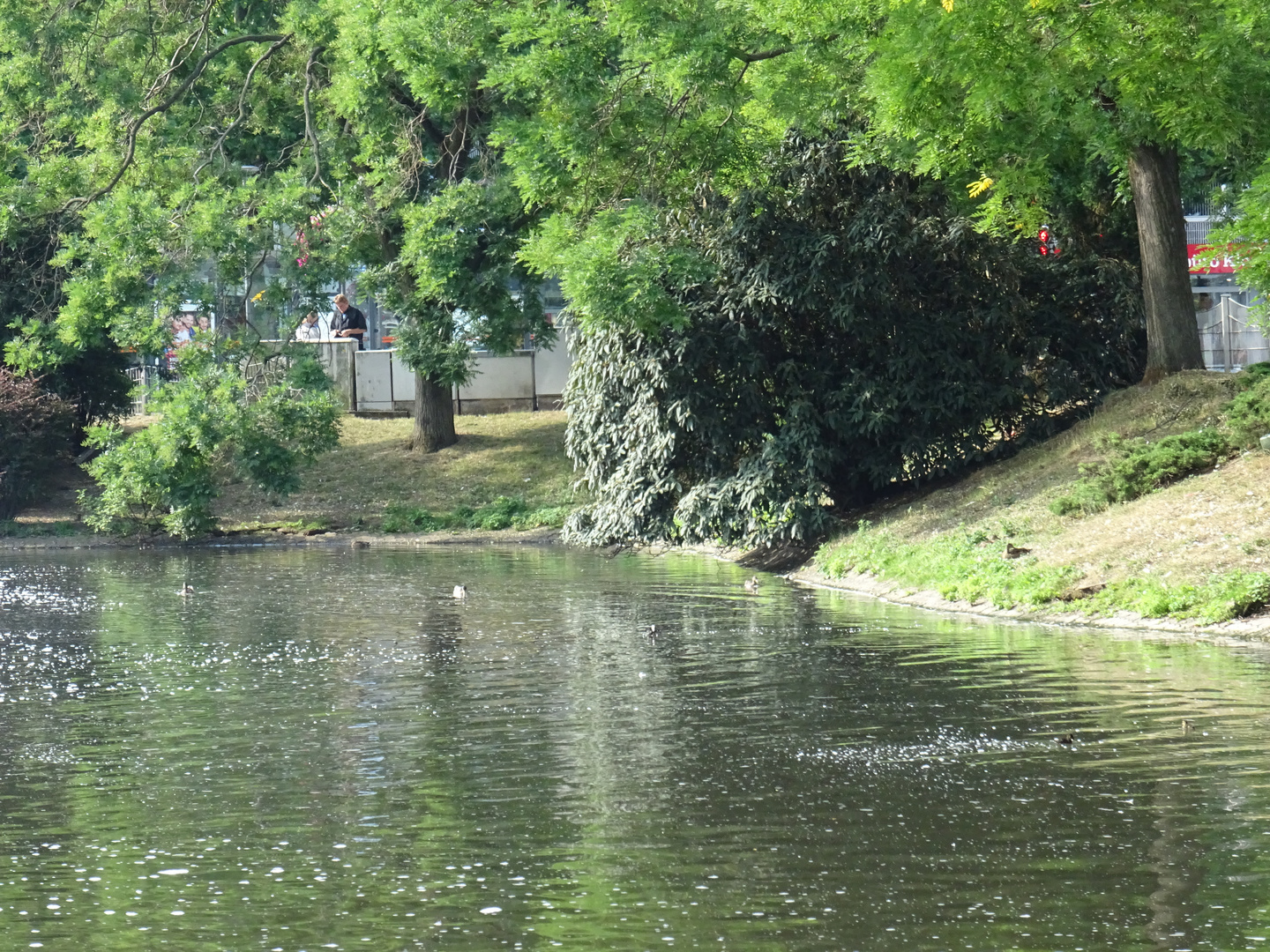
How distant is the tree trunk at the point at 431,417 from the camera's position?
36.3 meters

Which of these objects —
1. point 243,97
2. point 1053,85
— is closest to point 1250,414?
point 1053,85

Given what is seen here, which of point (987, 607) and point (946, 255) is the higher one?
point (946, 255)

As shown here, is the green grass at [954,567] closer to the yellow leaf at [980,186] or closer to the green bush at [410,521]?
the yellow leaf at [980,186]

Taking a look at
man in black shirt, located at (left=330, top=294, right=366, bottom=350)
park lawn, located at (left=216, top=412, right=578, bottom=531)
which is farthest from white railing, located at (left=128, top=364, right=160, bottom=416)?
man in black shirt, located at (left=330, top=294, right=366, bottom=350)

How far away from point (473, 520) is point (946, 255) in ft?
36.6

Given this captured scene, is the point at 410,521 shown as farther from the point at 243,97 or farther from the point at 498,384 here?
the point at 243,97

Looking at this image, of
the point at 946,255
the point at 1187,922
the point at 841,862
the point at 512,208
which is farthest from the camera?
the point at 512,208

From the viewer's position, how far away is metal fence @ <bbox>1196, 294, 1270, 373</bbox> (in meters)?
38.1

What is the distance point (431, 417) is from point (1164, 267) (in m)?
16.9

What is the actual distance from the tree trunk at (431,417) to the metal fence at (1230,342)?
16149 mm

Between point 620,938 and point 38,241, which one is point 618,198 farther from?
point 620,938

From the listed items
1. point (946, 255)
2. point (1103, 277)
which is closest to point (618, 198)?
point (946, 255)

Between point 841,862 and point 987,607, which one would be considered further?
point 987,607

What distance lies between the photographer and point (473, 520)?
32.1m
